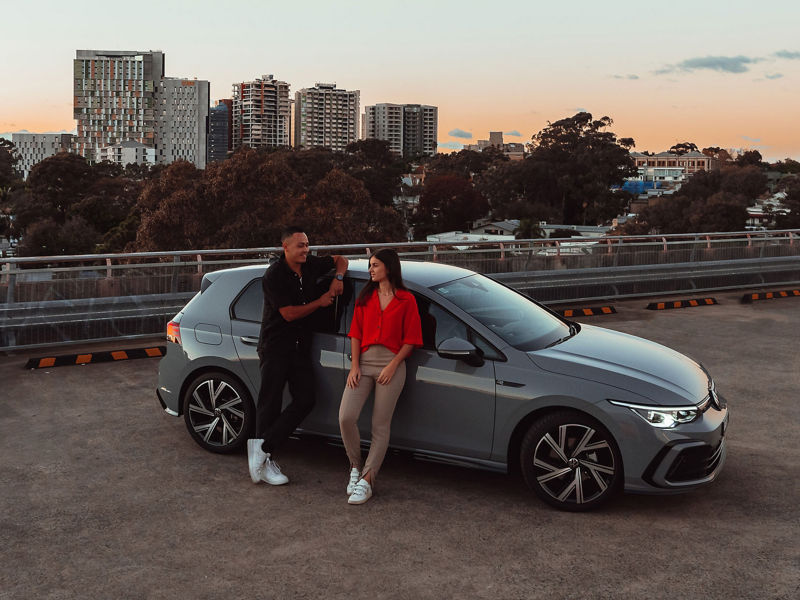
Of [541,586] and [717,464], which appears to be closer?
[541,586]

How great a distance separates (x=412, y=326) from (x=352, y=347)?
44 centimetres

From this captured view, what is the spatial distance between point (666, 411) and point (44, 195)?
8998 centimetres

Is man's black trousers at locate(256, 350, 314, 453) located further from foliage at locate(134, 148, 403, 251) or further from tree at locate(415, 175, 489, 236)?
tree at locate(415, 175, 489, 236)

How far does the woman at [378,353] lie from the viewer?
228 inches

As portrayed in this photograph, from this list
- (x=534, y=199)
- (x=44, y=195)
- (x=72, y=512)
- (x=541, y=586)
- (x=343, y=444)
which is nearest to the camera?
(x=541, y=586)

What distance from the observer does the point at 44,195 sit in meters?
86.8

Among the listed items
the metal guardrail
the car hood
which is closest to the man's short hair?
the car hood

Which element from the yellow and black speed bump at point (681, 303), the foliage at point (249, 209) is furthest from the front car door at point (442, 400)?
the foliage at point (249, 209)

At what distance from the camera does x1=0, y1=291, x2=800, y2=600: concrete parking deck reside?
15.2ft

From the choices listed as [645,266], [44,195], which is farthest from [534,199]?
[645,266]

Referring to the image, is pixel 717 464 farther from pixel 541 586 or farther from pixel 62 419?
pixel 62 419

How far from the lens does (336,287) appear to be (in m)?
6.23

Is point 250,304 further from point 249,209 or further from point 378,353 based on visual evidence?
point 249,209

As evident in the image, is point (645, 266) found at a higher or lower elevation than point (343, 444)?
higher
